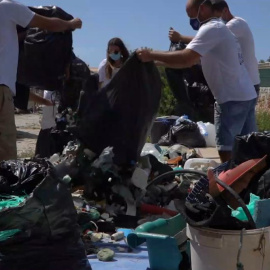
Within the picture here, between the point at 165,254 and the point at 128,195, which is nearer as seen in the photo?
the point at 165,254

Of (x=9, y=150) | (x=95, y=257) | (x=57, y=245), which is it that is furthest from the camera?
(x=9, y=150)

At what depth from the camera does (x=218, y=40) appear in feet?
15.1

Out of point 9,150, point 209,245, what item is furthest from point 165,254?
point 9,150

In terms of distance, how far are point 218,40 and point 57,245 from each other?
2.45m

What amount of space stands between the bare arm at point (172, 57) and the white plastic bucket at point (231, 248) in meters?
2.01

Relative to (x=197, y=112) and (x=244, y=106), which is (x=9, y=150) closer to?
(x=244, y=106)

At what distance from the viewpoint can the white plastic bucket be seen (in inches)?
98.8

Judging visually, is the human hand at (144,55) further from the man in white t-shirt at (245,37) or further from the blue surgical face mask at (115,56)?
the blue surgical face mask at (115,56)

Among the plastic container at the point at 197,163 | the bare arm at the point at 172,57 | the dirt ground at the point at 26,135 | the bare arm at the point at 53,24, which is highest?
the bare arm at the point at 53,24

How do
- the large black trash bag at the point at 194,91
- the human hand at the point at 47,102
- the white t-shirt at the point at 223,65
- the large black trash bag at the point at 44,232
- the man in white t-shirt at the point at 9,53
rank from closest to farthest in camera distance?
the large black trash bag at the point at 44,232
the man in white t-shirt at the point at 9,53
the white t-shirt at the point at 223,65
the human hand at the point at 47,102
the large black trash bag at the point at 194,91

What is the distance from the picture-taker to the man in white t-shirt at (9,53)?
4.39 m

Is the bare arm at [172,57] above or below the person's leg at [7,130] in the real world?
above

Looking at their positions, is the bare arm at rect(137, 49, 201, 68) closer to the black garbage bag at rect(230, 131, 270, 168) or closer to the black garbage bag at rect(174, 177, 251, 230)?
the black garbage bag at rect(230, 131, 270, 168)

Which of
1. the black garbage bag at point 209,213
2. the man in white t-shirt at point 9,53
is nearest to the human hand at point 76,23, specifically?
Result: the man in white t-shirt at point 9,53
